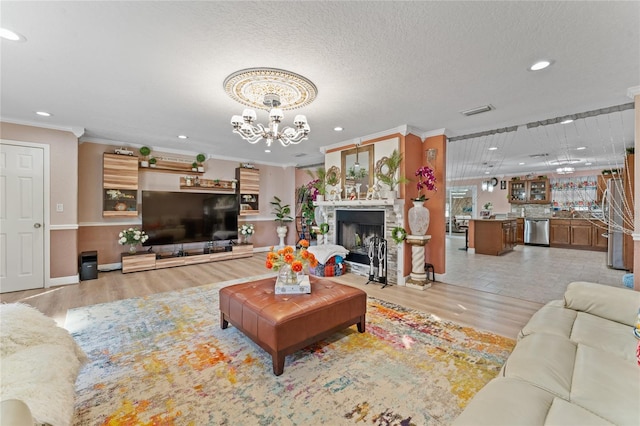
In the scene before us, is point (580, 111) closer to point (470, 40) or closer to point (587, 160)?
point (470, 40)

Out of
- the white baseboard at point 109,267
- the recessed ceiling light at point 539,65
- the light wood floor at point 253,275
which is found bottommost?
the light wood floor at point 253,275

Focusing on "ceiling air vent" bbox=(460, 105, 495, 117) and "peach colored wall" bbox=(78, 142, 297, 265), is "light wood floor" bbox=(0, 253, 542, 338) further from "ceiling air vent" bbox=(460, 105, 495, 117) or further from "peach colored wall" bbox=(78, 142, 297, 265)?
"ceiling air vent" bbox=(460, 105, 495, 117)

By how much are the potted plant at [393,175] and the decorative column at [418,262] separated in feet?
2.67

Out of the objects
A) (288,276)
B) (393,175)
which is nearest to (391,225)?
(393,175)

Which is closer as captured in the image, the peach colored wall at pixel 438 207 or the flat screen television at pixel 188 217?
the peach colored wall at pixel 438 207

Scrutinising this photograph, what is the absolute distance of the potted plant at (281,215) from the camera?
7.61 meters

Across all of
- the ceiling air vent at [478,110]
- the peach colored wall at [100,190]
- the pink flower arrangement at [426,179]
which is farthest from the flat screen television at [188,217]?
the ceiling air vent at [478,110]

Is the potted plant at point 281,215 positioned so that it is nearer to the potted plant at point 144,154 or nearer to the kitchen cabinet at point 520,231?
the potted plant at point 144,154

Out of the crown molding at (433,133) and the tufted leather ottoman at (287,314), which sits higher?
the crown molding at (433,133)

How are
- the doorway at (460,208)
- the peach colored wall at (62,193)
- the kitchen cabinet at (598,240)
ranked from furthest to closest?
the doorway at (460,208) < the kitchen cabinet at (598,240) < the peach colored wall at (62,193)

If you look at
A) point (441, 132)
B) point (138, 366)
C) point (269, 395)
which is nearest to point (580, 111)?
point (441, 132)

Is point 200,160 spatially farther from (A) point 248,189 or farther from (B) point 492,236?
(B) point 492,236

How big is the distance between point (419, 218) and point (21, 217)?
6.28 metres

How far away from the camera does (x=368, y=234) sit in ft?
17.2
